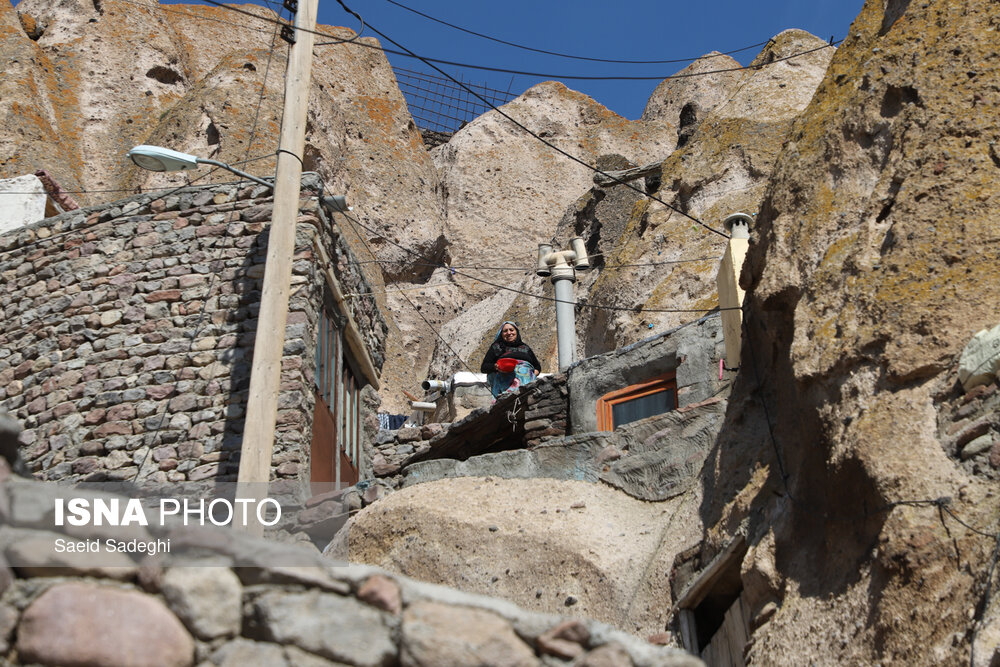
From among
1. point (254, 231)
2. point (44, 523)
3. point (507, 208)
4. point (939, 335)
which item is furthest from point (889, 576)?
point (507, 208)

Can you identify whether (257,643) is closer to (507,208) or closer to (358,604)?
(358,604)

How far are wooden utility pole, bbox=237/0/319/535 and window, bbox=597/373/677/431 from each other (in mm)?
4005

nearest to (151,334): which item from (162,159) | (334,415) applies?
(162,159)

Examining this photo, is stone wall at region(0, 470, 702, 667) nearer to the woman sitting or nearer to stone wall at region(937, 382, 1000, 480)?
stone wall at region(937, 382, 1000, 480)

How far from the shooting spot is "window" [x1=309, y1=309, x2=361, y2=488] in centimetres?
988

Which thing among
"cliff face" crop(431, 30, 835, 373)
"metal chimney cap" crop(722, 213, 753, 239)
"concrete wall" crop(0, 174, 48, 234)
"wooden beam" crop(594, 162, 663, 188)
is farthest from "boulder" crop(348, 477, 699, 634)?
"wooden beam" crop(594, 162, 663, 188)

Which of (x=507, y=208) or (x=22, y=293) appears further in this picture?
(x=507, y=208)

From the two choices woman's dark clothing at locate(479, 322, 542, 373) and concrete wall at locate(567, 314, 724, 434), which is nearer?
concrete wall at locate(567, 314, 724, 434)

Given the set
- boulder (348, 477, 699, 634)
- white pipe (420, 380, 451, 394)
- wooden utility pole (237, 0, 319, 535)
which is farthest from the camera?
white pipe (420, 380, 451, 394)

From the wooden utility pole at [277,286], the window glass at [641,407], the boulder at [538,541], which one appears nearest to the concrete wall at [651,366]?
the window glass at [641,407]

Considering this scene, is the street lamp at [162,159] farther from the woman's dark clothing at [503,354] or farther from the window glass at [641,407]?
the woman's dark clothing at [503,354]

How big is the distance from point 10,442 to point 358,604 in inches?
47.3

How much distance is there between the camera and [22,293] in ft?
34.6

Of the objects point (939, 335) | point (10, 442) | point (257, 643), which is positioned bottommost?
point (257, 643)
